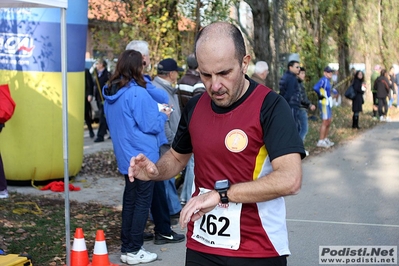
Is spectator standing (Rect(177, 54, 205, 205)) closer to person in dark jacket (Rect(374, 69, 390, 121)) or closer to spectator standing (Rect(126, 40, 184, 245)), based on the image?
spectator standing (Rect(126, 40, 184, 245))

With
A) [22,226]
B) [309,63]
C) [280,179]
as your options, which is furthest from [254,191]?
[309,63]

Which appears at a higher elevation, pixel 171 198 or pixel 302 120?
pixel 302 120

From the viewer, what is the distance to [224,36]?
3074 mm

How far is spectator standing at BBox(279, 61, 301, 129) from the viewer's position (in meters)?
13.0

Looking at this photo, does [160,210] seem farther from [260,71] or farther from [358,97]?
[358,97]

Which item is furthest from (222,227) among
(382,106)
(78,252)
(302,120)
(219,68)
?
(382,106)

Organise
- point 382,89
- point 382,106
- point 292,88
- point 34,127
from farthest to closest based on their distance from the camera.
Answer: point 382,106 < point 382,89 < point 292,88 < point 34,127

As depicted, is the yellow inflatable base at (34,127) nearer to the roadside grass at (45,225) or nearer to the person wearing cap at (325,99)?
the roadside grass at (45,225)

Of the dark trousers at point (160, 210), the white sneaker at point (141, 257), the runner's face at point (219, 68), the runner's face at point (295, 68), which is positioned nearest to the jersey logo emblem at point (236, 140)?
the runner's face at point (219, 68)

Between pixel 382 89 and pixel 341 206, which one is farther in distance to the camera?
pixel 382 89

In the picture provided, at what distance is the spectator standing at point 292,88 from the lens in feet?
42.7

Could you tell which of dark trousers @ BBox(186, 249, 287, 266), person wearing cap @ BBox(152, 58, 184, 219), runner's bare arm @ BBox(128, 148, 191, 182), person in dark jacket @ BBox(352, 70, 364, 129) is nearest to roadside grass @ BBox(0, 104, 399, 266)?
person wearing cap @ BBox(152, 58, 184, 219)

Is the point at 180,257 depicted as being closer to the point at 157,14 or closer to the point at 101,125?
the point at 157,14

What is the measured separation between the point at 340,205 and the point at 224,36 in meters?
6.46
